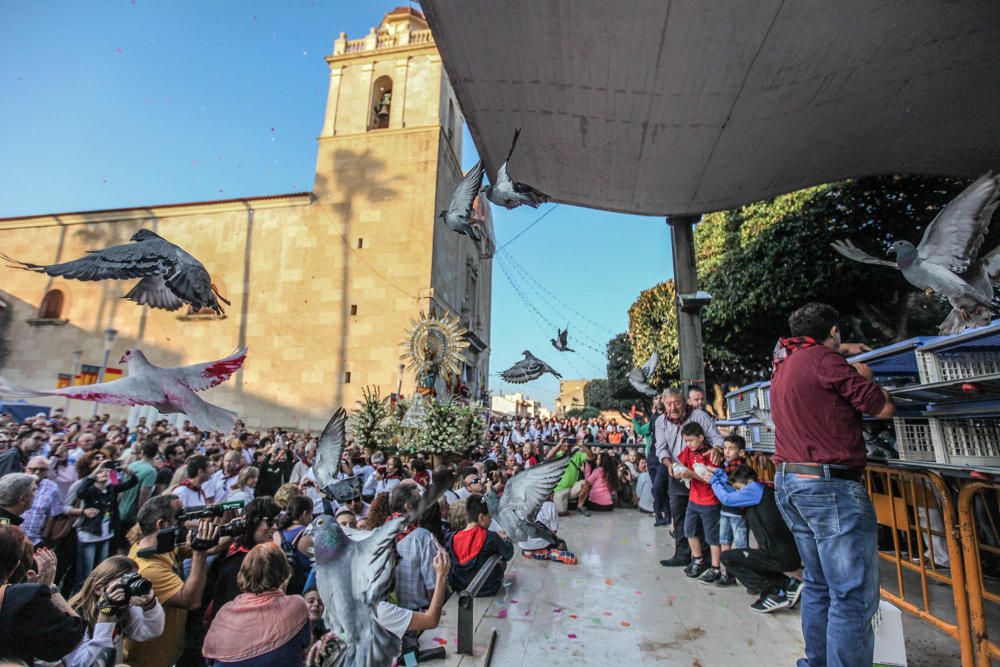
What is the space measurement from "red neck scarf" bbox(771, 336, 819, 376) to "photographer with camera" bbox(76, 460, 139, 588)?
6212mm

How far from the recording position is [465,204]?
6527mm

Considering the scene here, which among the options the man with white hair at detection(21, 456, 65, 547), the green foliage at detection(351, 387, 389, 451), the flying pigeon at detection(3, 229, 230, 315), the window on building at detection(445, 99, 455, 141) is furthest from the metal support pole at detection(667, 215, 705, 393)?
the window on building at detection(445, 99, 455, 141)

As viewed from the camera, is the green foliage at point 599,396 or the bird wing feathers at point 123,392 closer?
the bird wing feathers at point 123,392

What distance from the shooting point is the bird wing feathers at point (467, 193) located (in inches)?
255

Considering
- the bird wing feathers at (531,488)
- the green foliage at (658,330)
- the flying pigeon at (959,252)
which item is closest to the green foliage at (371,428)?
the bird wing feathers at (531,488)

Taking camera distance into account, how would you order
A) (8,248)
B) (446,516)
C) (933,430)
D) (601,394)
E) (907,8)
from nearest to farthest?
(933,430)
(907,8)
(446,516)
(8,248)
(601,394)

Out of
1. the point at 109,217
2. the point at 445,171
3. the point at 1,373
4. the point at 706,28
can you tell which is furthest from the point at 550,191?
the point at 1,373

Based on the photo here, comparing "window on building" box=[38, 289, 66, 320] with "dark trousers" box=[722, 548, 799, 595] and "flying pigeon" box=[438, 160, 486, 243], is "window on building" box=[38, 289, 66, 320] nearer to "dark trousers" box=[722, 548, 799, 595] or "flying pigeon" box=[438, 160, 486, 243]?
"flying pigeon" box=[438, 160, 486, 243]

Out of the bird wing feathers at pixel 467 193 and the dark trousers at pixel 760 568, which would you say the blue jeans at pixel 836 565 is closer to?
the dark trousers at pixel 760 568

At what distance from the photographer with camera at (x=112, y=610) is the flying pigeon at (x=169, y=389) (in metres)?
0.88

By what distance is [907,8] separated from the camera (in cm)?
439

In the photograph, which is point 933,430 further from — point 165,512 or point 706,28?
point 165,512

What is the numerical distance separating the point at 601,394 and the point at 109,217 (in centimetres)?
3773

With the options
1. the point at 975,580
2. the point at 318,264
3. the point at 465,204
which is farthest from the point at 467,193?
the point at 318,264
